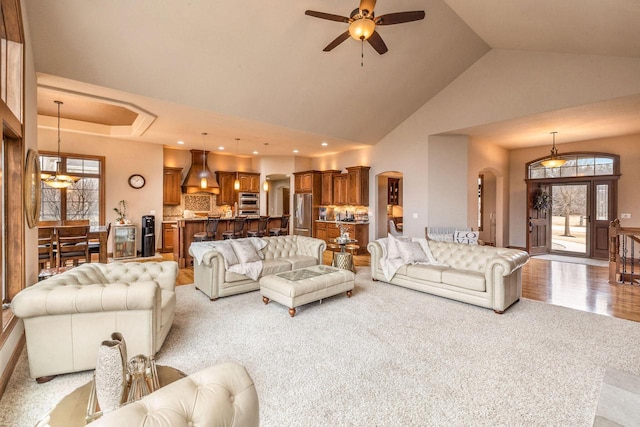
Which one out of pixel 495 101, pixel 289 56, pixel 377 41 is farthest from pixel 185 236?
pixel 495 101

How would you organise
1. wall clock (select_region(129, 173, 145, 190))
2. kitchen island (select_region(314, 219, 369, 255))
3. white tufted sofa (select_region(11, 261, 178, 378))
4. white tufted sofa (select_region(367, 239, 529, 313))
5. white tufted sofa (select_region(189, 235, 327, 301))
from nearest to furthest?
white tufted sofa (select_region(11, 261, 178, 378))
white tufted sofa (select_region(367, 239, 529, 313))
white tufted sofa (select_region(189, 235, 327, 301))
wall clock (select_region(129, 173, 145, 190))
kitchen island (select_region(314, 219, 369, 255))

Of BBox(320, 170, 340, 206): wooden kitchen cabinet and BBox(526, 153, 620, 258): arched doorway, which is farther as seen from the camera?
BBox(320, 170, 340, 206): wooden kitchen cabinet

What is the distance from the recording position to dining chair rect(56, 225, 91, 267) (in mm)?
4852

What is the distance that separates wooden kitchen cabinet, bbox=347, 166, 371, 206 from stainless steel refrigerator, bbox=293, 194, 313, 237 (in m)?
1.60

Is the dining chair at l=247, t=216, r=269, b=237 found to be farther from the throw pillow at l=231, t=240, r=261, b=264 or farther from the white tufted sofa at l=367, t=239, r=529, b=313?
the white tufted sofa at l=367, t=239, r=529, b=313

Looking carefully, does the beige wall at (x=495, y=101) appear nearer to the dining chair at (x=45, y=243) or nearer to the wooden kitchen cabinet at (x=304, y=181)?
the wooden kitchen cabinet at (x=304, y=181)

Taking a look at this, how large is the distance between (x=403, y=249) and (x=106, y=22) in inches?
209

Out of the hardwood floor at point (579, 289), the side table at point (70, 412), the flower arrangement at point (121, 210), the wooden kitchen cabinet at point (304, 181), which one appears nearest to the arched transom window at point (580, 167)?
the hardwood floor at point (579, 289)

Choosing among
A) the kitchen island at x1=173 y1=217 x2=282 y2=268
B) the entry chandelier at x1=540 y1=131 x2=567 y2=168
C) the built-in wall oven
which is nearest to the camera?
the kitchen island at x1=173 y1=217 x2=282 y2=268

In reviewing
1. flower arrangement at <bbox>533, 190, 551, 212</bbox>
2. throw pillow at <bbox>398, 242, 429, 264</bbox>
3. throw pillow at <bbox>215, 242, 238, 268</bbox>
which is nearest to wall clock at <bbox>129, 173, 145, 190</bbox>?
throw pillow at <bbox>215, 242, 238, 268</bbox>

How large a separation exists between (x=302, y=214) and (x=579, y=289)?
7310 millimetres

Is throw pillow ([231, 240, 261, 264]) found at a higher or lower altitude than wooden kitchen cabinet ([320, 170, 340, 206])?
lower

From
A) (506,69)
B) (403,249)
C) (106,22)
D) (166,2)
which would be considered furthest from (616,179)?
(106,22)

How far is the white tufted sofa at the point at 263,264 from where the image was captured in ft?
14.2
